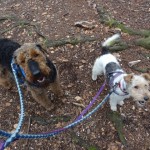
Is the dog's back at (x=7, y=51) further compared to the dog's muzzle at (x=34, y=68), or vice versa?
the dog's back at (x=7, y=51)

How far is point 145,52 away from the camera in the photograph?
5.97m

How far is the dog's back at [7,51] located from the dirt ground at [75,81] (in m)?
0.89

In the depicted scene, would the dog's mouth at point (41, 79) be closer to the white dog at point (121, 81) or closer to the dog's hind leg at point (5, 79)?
the white dog at point (121, 81)

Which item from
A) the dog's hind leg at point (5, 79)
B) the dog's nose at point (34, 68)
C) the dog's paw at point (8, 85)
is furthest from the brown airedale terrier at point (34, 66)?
the dog's paw at point (8, 85)

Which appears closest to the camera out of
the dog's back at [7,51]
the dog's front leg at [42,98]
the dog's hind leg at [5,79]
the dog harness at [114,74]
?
the dog harness at [114,74]

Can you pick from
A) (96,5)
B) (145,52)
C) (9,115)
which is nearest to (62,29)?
(96,5)

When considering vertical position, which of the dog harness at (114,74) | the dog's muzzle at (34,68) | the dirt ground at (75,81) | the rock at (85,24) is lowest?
the dirt ground at (75,81)

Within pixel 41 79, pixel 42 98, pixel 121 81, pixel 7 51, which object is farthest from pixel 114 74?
pixel 7 51

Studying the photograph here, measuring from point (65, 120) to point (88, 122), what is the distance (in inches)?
17.9

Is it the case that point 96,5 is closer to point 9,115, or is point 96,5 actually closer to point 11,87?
point 11,87

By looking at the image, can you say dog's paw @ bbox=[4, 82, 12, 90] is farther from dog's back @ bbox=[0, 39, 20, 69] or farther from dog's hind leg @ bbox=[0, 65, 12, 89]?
dog's back @ bbox=[0, 39, 20, 69]

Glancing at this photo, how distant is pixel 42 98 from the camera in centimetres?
500

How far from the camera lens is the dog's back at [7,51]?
5.00m

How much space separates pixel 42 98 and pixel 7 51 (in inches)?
44.8
